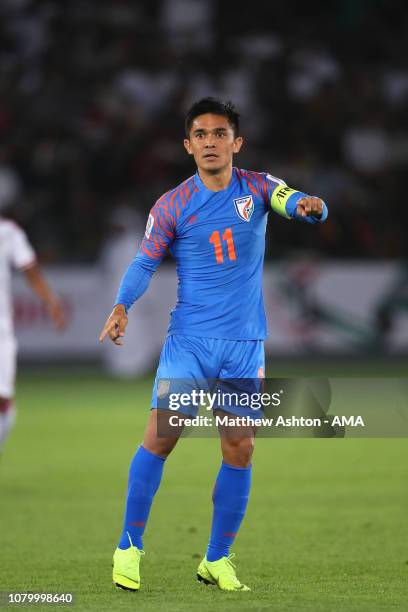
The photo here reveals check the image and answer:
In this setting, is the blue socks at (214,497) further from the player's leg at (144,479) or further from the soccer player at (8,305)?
the soccer player at (8,305)

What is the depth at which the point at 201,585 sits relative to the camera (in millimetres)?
5910

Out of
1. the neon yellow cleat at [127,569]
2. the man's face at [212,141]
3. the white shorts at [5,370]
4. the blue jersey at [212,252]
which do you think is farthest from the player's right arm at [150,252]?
the white shorts at [5,370]

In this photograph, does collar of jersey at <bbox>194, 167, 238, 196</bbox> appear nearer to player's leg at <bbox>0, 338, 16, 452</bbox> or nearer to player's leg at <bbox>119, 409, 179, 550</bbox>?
player's leg at <bbox>119, 409, 179, 550</bbox>

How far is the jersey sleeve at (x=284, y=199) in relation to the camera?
560cm

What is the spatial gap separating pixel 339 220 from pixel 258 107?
3007mm

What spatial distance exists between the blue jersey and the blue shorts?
0.04 meters

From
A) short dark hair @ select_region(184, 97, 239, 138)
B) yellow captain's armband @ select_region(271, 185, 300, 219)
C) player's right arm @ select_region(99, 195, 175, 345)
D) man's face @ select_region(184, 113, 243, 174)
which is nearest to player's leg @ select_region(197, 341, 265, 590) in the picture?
player's right arm @ select_region(99, 195, 175, 345)

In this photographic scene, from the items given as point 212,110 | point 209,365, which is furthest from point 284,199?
point 209,365

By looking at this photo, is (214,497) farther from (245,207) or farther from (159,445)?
(245,207)

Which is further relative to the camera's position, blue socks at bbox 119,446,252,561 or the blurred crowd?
the blurred crowd

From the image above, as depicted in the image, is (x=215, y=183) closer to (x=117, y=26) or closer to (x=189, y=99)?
(x=189, y=99)

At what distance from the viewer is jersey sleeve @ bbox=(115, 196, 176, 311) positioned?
5.87 meters

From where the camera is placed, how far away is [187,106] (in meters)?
20.8

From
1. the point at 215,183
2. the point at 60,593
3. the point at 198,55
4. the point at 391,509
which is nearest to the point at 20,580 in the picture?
the point at 60,593
